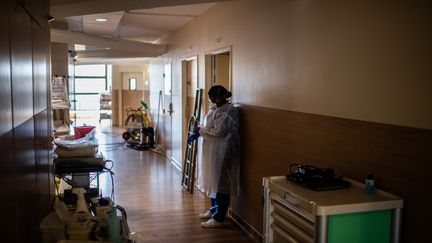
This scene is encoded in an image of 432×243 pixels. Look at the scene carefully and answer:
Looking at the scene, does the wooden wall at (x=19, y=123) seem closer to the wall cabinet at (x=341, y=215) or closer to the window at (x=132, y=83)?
the wall cabinet at (x=341, y=215)

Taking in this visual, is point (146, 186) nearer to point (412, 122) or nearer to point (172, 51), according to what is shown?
point (172, 51)

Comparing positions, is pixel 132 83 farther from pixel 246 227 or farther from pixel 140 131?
pixel 246 227

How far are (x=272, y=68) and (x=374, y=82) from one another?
140 cm

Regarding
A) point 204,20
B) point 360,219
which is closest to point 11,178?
point 360,219

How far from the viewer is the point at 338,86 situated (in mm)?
2764

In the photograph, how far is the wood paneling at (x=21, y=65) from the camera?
1.29 meters

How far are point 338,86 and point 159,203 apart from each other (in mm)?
3421

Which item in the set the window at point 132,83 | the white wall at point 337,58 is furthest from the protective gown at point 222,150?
the window at point 132,83

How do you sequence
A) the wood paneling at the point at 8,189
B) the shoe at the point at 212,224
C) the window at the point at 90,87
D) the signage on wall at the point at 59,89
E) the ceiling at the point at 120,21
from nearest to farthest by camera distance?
the wood paneling at the point at 8,189 < the ceiling at the point at 120,21 < the shoe at the point at 212,224 < the signage on wall at the point at 59,89 < the window at the point at 90,87

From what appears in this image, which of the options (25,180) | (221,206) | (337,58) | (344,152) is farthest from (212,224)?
(25,180)

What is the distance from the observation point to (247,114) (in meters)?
4.38

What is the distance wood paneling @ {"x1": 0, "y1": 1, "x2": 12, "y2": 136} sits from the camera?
42.5 inches

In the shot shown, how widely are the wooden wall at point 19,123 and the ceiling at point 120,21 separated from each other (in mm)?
2020

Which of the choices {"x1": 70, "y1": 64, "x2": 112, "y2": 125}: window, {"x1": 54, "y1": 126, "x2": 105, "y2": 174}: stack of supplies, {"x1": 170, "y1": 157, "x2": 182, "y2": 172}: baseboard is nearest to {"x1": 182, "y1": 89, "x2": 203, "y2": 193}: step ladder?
{"x1": 170, "y1": 157, "x2": 182, "y2": 172}: baseboard
